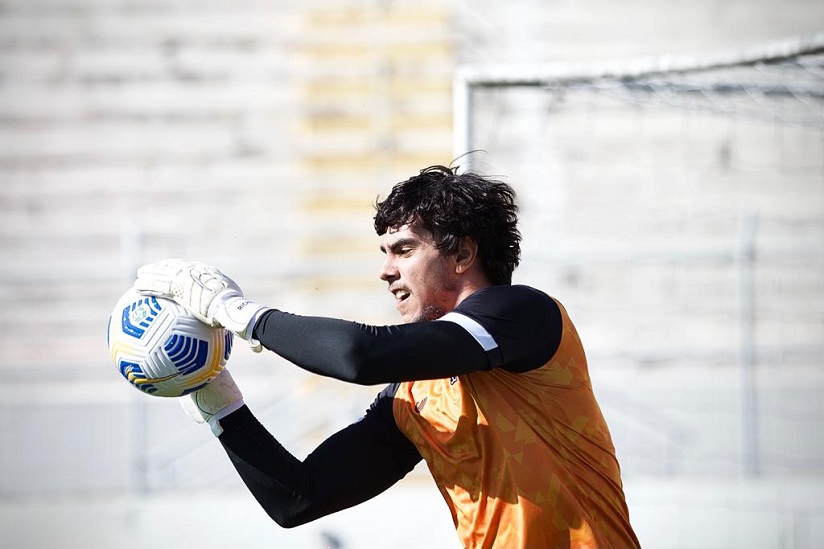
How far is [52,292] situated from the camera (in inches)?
363

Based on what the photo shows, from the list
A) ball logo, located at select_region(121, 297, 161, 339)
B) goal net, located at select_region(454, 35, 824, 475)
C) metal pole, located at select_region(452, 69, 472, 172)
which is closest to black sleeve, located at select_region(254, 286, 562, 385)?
ball logo, located at select_region(121, 297, 161, 339)

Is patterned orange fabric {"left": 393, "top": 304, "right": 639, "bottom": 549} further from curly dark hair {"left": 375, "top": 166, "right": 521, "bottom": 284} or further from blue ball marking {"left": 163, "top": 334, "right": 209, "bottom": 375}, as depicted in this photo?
blue ball marking {"left": 163, "top": 334, "right": 209, "bottom": 375}

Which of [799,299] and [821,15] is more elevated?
[821,15]

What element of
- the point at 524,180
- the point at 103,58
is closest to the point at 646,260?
the point at 524,180

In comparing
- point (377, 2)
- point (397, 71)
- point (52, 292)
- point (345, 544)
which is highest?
point (377, 2)

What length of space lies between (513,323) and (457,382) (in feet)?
1.10

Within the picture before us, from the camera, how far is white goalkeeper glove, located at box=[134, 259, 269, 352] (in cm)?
248

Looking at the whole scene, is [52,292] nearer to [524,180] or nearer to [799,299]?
[524,180]

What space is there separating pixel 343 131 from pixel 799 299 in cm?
393

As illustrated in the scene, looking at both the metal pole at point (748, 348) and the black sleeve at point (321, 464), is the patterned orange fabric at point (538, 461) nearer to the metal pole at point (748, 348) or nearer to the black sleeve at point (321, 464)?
the black sleeve at point (321, 464)

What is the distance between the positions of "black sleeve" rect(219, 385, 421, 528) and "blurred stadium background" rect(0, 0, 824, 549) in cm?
400

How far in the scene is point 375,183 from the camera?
30.4ft

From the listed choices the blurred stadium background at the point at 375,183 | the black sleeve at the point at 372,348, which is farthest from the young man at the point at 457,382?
the blurred stadium background at the point at 375,183

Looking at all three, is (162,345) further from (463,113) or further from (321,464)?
(463,113)
